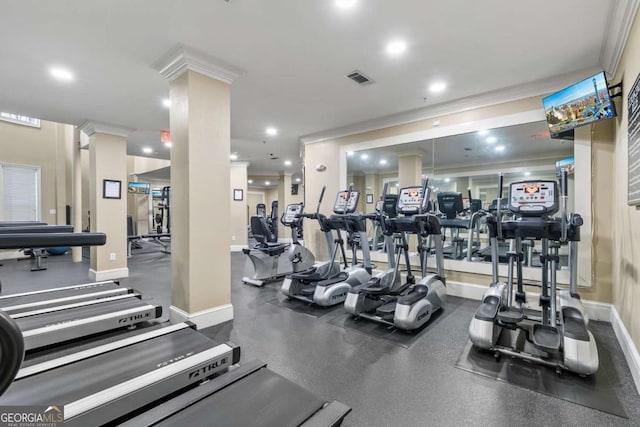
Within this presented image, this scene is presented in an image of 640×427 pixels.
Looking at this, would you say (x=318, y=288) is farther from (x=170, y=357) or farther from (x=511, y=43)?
(x=511, y=43)

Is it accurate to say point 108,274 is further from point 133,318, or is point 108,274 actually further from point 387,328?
point 387,328

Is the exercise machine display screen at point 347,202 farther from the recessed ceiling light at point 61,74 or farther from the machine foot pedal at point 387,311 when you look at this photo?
the recessed ceiling light at point 61,74

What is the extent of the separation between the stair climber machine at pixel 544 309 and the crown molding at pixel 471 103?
1.65m

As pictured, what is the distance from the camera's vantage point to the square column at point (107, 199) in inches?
207

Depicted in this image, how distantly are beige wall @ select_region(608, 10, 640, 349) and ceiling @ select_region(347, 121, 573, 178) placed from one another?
0.56 m

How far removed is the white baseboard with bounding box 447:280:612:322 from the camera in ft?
10.4

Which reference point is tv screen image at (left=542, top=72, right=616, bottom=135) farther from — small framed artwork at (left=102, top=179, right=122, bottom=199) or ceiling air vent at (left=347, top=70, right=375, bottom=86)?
small framed artwork at (left=102, top=179, right=122, bottom=199)

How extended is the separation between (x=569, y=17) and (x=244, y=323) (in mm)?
4091

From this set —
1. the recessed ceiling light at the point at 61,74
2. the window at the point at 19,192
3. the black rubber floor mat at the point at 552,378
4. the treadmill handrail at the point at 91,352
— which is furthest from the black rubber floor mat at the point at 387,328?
the window at the point at 19,192

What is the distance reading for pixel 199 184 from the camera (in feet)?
9.95

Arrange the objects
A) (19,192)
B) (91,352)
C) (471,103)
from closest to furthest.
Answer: (91,352)
(471,103)
(19,192)

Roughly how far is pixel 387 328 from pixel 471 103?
3.21 metres

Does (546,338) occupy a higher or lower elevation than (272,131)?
lower

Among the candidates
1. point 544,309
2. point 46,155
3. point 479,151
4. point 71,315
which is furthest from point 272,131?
point 46,155
